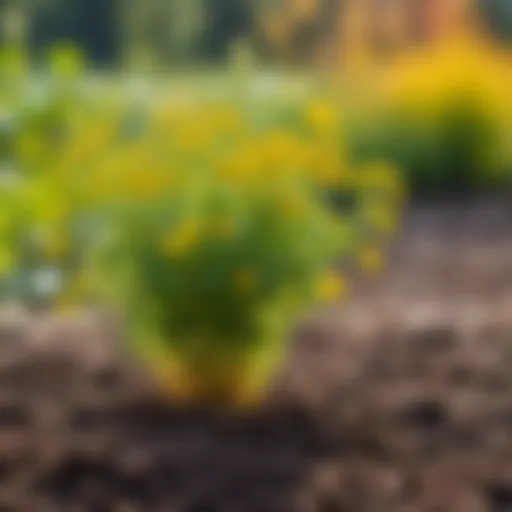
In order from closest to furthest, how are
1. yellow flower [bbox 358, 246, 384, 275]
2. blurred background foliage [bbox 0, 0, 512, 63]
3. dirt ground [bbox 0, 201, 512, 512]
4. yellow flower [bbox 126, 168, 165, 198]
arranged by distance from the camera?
dirt ground [bbox 0, 201, 512, 512] → yellow flower [bbox 126, 168, 165, 198] → yellow flower [bbox 358, 246, 384, 275] → blurred background foliage [bbox 0, 0, 512, 63]

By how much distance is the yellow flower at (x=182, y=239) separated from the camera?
11.9 ft

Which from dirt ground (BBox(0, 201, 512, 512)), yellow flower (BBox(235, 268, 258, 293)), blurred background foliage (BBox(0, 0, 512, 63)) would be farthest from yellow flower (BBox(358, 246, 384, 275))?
yellow flower (BBox(235, 268, 258, 293))

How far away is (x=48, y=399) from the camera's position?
4035mm

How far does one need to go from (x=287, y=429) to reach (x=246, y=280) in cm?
45

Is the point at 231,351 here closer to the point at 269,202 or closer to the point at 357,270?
the point at 269,202

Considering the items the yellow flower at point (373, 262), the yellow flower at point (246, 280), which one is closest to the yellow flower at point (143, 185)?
the yellow flower at point (246, 280)

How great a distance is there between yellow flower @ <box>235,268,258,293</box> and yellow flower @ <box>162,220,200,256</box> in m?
0.16

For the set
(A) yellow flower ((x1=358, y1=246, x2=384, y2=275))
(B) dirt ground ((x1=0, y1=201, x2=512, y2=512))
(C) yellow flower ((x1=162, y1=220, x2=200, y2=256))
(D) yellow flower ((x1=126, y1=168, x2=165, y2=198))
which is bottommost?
(A) yellow flower ((x1=358, y1=246, x2=384, y2=275))

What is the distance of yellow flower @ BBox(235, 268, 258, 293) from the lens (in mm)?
3724

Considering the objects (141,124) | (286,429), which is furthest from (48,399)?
(141,124)

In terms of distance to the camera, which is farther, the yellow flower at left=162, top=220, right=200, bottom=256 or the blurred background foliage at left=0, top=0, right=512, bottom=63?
the blurred background foliage at left=0, top=0, right=512, bottom=63

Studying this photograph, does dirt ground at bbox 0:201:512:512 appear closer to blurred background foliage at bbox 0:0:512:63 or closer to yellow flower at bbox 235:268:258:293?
Answer: yellow flower at bbox 235:268:258:293

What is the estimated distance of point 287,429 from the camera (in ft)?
12.4

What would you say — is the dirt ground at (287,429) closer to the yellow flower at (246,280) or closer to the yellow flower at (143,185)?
the yellow flower at (246,280)
